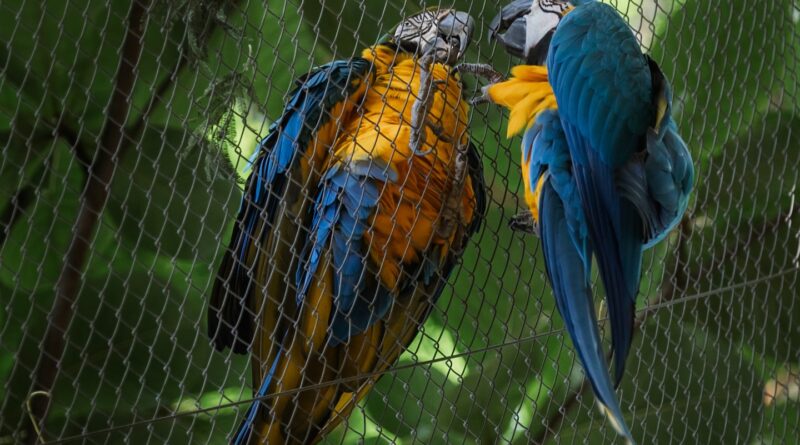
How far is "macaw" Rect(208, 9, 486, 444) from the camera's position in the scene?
1.29 meters

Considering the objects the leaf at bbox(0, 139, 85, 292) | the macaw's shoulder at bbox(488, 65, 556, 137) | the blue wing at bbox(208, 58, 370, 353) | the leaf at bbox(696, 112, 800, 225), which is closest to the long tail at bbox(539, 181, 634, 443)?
the macaw's shoulder at bbox(488, 65, 556, 137)

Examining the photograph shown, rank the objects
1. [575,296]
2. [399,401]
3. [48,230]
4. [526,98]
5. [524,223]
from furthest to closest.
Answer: [399,401] < [48,230] < [524,223] < [526,98] < [575,296]

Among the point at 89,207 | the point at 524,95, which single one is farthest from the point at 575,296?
the point at 89,207

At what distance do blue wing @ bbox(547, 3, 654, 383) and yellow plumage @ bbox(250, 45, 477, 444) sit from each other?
212 millimetres

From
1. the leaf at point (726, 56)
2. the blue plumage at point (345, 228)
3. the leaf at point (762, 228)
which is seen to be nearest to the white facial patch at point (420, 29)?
the blue plumage at point (345, 228)

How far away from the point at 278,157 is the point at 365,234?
16 centimetres

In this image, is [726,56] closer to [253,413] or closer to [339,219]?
[339,219]

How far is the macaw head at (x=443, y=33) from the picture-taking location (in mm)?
1343

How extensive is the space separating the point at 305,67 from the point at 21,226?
62 centimetres

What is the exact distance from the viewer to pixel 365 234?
1.33 m

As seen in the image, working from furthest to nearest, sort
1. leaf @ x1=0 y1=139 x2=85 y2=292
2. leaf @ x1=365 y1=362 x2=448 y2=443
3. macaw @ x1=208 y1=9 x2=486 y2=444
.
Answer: leaf @ x1=365 y1=362 x2=448 y2=443
leaf @ x1=0 y1=139 x2=85 y2=292
macaw @ x1=208 y1=9 x2=486 y2=444

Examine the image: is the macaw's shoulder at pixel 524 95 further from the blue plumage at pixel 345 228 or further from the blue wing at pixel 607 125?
the blue plumage at pixel 345 228

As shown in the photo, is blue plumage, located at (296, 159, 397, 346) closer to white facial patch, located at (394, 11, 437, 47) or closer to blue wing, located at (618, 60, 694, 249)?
white facial patch, located at (394, 11, 437, 47)

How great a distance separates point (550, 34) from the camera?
49.9 inches
